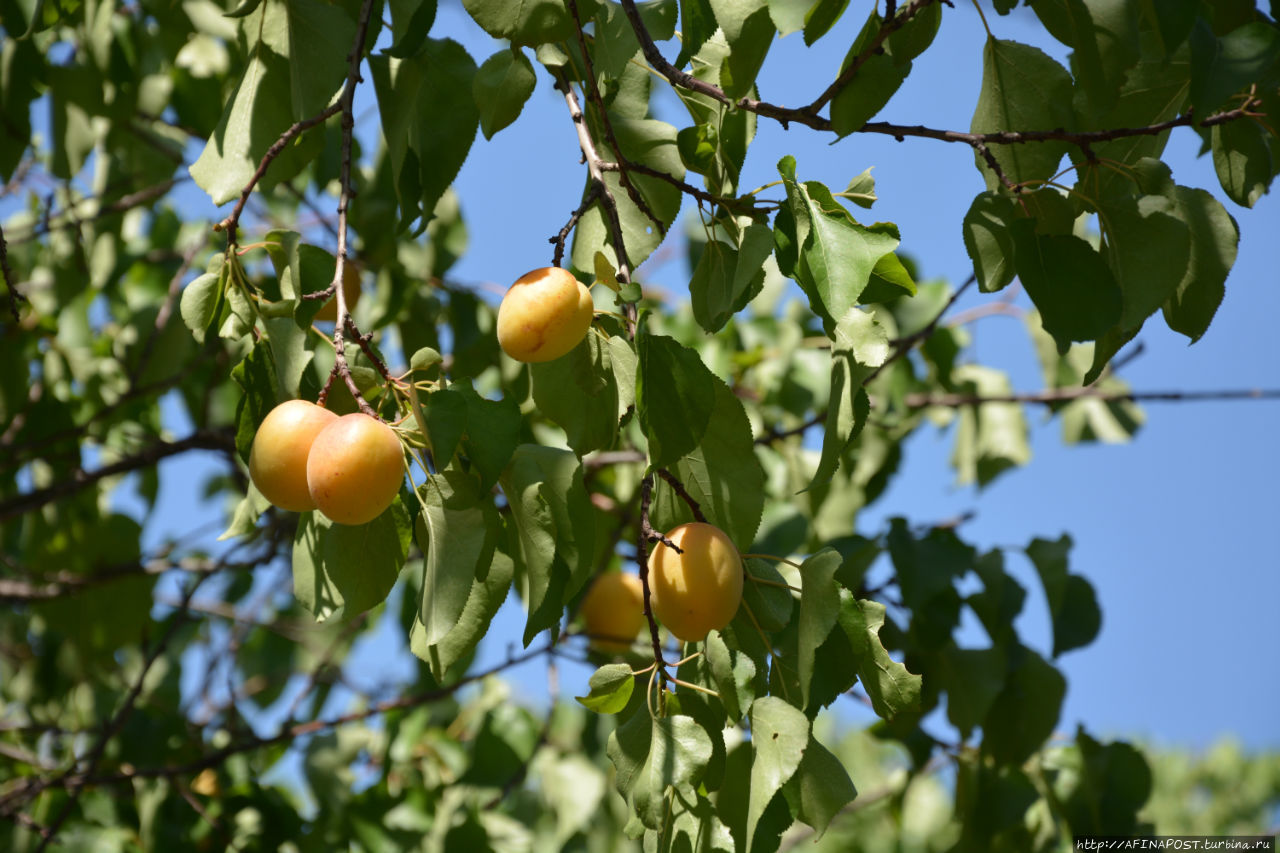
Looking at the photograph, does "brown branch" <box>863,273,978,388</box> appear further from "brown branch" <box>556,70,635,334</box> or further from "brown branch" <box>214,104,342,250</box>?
"brown branch" <box>214,104,342,250</box>

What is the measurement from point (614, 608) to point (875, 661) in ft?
4.01

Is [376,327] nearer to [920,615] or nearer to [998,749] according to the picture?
[920,615]

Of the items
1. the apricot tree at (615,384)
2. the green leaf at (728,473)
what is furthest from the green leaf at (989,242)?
the green leaf at (728,473)

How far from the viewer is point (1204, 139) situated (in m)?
1.15

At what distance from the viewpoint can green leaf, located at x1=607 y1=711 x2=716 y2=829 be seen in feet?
2.78

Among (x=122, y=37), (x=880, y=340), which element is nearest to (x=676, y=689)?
(x=880, y=340)

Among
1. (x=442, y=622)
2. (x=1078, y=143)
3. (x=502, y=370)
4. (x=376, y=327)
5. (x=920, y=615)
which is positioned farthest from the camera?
(x=502, y=370)

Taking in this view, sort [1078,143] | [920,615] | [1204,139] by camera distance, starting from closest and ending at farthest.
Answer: [1078,143] < [1204,139] < [920,615]

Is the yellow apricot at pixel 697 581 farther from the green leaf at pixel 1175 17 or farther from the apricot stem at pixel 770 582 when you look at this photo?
the green leaf at pixel 1175 17

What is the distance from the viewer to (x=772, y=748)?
0.86 m

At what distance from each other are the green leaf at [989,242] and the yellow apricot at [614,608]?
1261mm

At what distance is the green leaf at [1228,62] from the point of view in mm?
875

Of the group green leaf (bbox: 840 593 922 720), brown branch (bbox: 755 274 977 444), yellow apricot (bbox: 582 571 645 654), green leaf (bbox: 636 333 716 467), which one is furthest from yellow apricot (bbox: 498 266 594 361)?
yellow apricot (bbox: 582 571 645 654)

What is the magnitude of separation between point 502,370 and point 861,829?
150 cm
